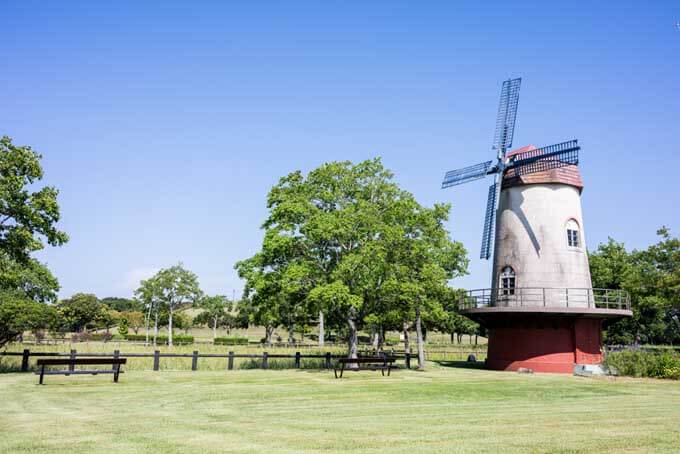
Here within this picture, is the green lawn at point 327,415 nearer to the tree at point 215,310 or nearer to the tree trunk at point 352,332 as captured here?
the tree trunk at point 352,332

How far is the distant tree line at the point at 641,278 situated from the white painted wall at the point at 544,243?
1176 centimetres

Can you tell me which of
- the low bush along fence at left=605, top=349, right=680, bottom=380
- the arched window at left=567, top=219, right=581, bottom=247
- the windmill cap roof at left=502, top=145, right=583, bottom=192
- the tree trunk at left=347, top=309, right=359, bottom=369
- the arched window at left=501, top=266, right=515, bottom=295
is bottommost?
the low bush along fence at left=605, top=349, right=680, bottom=380

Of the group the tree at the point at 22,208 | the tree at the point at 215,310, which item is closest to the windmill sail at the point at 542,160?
the tree at the point at 22,208

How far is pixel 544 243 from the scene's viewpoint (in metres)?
29.9

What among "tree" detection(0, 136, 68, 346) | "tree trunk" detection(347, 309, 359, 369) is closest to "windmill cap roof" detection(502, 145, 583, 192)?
"tree trunk" detection(347, 309, 359, 369)

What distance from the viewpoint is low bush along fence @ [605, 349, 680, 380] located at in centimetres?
2494

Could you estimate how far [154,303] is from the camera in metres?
71.4

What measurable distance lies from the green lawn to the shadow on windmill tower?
687 centimetres

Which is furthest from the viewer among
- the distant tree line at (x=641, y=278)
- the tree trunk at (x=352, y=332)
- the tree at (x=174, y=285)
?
the tree at (x=174, y=285)

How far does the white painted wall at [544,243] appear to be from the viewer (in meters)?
29.4

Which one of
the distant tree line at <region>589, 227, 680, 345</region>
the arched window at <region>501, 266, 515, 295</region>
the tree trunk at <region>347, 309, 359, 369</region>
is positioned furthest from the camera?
the distant tree line at <region>589, 227, 680, 345</region>

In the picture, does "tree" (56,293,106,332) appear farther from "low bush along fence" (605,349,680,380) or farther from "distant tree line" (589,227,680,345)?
"low bush along fence" (605,349,680,380)

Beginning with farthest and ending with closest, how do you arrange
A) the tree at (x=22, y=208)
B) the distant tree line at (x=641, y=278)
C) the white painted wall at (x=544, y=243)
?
1. the distant tree line at (x=641, y=278)
2. the white painted wall at (x=544, y=243)
3. the tree at (x=22, y=208)

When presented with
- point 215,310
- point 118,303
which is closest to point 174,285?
point 215,310
